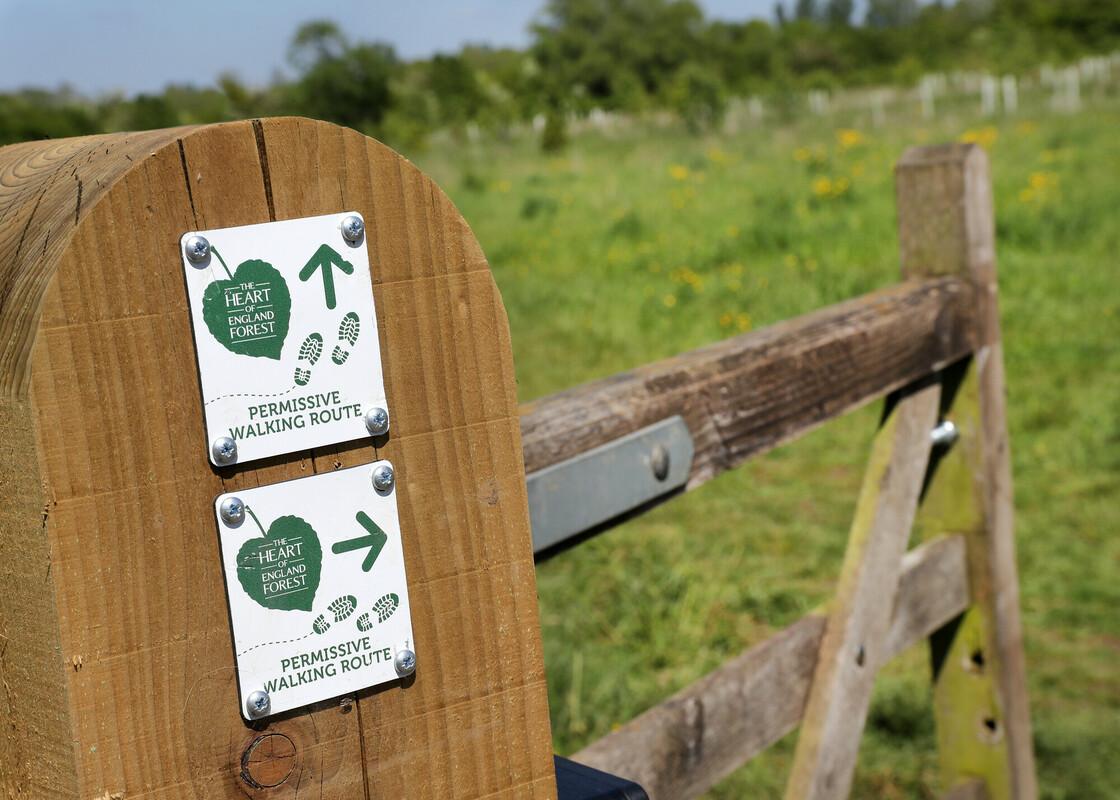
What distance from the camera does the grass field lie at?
10.8 feet

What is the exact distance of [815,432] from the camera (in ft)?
19.1

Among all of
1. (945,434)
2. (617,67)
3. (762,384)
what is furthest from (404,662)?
(617,67)

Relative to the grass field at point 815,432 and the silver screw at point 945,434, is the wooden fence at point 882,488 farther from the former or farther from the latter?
the grass field at point 815,432

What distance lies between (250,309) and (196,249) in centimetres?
4

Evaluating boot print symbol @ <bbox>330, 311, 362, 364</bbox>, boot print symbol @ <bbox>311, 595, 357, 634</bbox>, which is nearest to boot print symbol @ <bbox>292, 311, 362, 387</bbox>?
boot print symbol @ <bbox>330, 311, 362, 364</bbox>

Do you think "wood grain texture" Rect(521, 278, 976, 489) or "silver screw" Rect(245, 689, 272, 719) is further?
"wood grain texture" Rect(521, 278, 976, 489)

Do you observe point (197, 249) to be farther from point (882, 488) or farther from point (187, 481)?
point (882, 488)

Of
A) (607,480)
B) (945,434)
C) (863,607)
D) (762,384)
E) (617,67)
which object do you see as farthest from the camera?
(617,67)

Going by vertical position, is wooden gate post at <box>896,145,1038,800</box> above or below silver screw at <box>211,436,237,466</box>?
below

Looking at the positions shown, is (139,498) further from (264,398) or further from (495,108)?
(495,108)

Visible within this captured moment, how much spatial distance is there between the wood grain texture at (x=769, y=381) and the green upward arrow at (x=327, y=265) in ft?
1.81

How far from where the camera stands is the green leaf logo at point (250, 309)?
0.61 metres

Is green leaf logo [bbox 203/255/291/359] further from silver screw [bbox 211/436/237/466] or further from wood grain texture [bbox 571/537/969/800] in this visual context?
wood grain texture [bbox 571/537/969/800]

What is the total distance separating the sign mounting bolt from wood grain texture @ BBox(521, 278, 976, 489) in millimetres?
607
